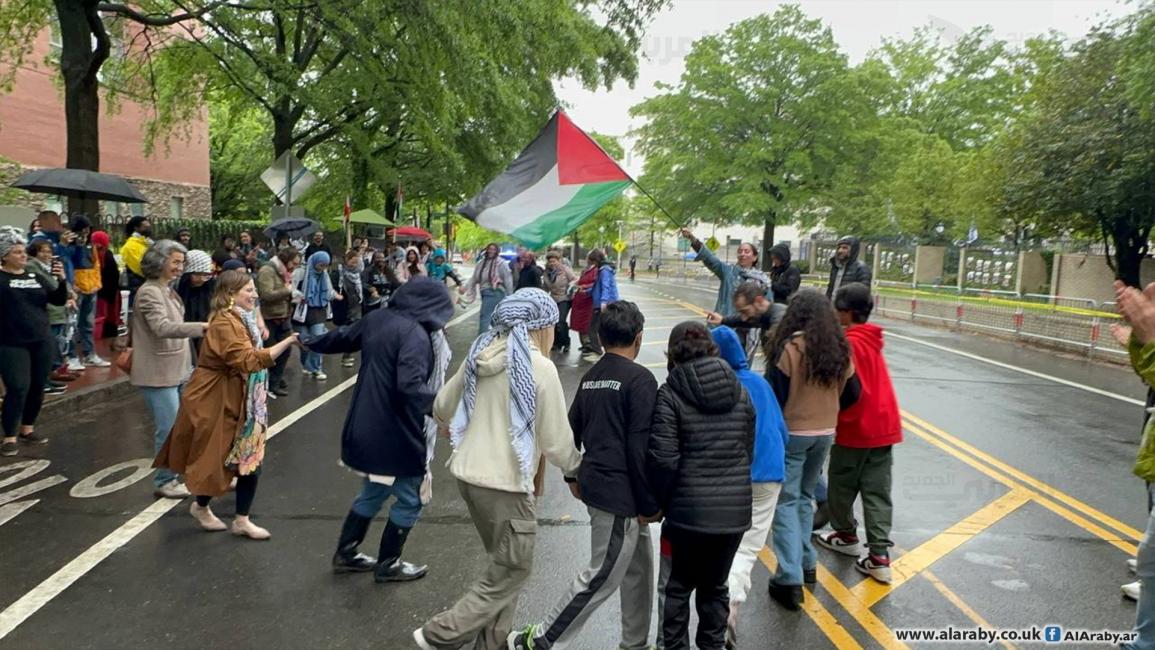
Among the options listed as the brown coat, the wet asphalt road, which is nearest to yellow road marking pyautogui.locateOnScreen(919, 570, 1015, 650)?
the wet asphalt road

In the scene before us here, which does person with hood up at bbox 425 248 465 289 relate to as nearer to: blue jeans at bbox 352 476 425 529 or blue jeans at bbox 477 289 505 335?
blue jeans at bbox 477 289 505 335

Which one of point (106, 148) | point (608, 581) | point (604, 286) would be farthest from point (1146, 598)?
point (106, 148)

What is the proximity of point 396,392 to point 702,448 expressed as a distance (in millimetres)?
1703

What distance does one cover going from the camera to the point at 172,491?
5590mm

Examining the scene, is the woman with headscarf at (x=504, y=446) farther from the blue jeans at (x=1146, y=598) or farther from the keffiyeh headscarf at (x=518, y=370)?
the blue jeans at (x=1146, y=598)

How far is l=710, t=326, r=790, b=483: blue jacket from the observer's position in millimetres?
3562

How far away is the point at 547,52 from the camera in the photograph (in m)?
15.0

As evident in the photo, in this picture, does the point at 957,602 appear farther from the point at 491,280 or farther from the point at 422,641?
the point at 491,280

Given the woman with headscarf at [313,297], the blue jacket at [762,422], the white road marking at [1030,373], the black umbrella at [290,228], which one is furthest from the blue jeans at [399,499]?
the black umbrella at [290,228]

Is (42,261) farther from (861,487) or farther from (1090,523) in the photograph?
(1090,523)

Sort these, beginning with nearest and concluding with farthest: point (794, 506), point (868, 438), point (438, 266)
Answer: point (794, 506), point (868, 438), point (438, 266)

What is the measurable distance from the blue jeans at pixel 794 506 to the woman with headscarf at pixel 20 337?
250 inches

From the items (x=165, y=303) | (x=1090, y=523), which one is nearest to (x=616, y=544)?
(x=165, y=303)

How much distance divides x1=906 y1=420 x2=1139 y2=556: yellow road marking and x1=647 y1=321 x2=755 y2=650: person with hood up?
2883mm
